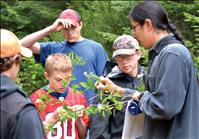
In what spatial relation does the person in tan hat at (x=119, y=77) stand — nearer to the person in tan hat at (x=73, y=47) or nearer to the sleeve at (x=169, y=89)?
the person in tan hat at (x=73, y=47)

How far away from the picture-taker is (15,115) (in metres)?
2.50

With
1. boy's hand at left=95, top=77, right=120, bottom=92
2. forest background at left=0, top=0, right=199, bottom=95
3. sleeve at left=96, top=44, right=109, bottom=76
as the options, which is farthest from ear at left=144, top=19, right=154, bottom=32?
forest background at left=0, top=0, right=199, bottom=95

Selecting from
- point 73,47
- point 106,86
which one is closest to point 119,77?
point 106,86

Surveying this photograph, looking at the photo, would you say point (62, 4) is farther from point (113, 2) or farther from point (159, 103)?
point (159, 103)

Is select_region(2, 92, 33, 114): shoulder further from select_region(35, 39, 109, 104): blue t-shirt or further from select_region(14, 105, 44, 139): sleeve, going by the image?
select_region(35, 39, 109, 104): blue t-shirt

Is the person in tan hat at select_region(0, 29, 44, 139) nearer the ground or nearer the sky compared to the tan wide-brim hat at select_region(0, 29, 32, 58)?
nearer the ground

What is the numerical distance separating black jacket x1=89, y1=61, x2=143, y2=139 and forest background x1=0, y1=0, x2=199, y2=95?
5.63 feet

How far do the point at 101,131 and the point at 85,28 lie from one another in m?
4.91

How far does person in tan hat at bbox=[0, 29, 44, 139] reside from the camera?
2.50m

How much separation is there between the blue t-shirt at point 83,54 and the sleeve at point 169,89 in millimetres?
1703

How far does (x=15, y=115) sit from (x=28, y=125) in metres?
0.09

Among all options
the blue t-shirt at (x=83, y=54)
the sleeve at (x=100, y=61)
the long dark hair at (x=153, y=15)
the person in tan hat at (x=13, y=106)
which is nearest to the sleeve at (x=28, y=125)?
the person in tan hat at (x=13, y=106)

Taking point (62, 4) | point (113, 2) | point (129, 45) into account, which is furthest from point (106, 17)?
point (129, 45)

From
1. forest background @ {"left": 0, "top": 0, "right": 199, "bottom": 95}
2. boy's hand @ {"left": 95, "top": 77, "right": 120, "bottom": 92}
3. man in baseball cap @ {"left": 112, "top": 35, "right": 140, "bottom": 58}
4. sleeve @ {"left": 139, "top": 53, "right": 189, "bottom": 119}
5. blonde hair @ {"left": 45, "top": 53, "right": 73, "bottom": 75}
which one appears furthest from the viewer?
forest background @ {"left": 0, "top": 0, "right": 199, "bottom": 95}
